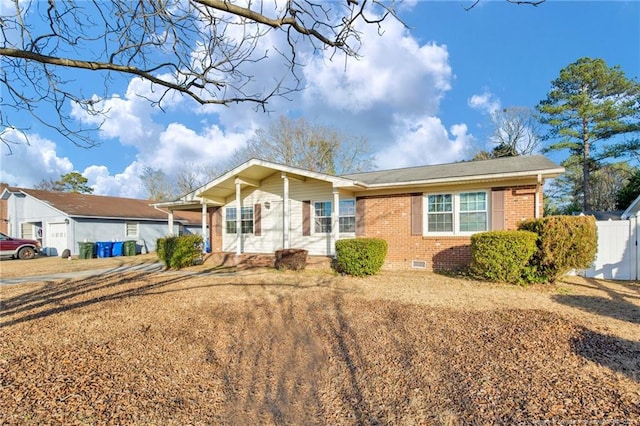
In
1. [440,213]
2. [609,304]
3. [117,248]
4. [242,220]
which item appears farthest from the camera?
[117,248]

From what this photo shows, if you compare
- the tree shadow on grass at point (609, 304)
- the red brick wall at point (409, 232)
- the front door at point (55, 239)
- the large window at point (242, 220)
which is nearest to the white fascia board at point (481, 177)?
the red brick wall at point (409, 232)

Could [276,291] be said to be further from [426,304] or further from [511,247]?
[511,247]

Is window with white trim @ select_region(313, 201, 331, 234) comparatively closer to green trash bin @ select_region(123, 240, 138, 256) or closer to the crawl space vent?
the crawl space vent

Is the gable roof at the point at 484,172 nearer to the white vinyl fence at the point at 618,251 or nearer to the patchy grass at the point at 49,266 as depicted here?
the white vinyl fence at the point at 618,251

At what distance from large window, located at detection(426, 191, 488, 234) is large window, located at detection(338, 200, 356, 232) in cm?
274

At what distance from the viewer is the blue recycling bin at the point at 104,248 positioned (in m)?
19.4

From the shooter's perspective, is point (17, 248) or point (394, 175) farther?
point (17, 248)

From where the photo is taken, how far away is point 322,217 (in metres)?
13.2

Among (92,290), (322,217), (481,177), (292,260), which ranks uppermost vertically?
(481,177)

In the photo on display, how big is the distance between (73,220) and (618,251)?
1019 inches

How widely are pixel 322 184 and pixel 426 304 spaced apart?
7512mm

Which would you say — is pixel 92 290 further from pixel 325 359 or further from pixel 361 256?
pixel 325 359

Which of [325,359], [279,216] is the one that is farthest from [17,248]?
[325,359]

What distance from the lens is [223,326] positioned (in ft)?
17.6
